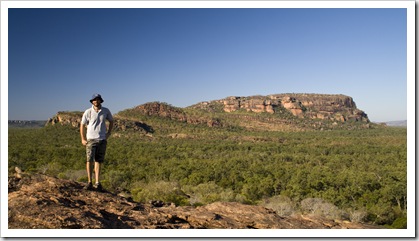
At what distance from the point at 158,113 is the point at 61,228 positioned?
8476 centimetres

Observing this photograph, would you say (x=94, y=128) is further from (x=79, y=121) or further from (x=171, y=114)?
(x=171, y=114)

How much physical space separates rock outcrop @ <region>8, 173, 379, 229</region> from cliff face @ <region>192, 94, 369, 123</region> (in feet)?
365

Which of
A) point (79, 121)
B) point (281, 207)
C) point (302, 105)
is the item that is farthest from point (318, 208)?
point (302, 105)

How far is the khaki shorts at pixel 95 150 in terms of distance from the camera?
4648 mm

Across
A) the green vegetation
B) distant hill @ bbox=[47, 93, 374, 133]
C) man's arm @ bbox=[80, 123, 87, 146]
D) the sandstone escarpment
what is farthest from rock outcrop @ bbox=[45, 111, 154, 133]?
man's arm @ bbox=[80, 123, 87, 146]

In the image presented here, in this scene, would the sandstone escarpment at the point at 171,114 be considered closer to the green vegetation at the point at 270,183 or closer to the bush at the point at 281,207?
the green vegetation at the point at 270,183

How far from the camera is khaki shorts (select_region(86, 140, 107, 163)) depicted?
4648 mm

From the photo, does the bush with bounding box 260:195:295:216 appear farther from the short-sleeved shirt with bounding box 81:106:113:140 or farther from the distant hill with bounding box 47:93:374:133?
the distant hill with bounding box 47:93:374:133

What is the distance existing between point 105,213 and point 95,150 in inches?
40.9

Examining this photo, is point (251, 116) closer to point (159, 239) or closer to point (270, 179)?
A: point (270, 179)

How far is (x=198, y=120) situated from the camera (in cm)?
8625

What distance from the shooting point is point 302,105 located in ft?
410

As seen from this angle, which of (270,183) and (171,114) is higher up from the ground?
(171,114)

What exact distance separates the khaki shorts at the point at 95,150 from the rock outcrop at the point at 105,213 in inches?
21.0
